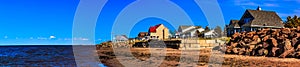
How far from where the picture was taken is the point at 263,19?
6200 cm

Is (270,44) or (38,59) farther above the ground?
(270,44)

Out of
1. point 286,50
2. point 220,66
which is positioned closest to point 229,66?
point 220,66

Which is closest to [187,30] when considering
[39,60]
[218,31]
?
[218,31]

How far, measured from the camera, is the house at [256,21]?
201 feet

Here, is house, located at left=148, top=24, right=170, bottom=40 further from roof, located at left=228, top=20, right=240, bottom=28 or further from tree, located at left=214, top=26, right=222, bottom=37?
roof, located at left=228, top=20, right=240, bottom=28

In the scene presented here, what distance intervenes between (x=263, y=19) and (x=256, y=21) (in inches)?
67.6

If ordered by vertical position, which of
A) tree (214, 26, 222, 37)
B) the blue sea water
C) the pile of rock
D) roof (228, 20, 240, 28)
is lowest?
the blue sea water

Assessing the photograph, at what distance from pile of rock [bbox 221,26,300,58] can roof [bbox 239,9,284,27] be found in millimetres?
20411

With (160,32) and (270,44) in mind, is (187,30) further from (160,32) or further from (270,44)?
(270,44)

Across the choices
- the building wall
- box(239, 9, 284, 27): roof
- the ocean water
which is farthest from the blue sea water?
the building wall

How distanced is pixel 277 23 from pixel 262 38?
26849 mm

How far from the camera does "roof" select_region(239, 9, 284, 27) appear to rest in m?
61.2

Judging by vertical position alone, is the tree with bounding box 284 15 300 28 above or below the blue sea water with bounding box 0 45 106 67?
above

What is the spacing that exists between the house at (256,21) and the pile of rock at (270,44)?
20.5 m
